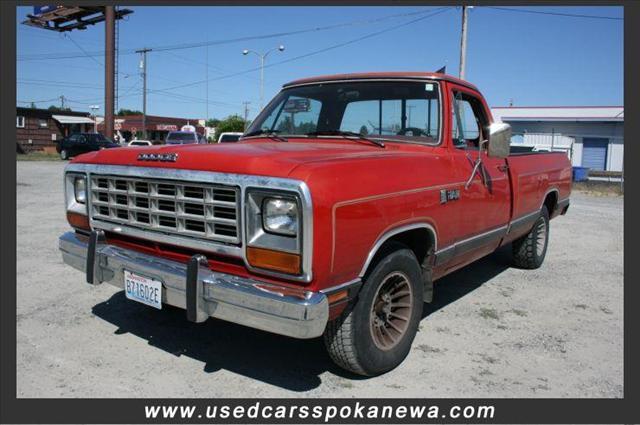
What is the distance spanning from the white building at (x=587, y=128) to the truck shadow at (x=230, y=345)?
1114 inches

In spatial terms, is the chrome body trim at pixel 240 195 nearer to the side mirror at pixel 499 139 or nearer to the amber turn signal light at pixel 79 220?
the amber turn signal light at pixel 79 220

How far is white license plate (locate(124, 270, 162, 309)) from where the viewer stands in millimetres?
3109

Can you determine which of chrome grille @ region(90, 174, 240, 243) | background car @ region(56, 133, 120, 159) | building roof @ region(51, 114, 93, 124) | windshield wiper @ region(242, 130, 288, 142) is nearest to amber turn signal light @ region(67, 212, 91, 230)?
chrome grille @ region(90, 174, 240, 243)

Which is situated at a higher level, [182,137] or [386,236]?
[182,137]

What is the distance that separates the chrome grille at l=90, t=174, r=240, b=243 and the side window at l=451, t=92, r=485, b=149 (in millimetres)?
2051

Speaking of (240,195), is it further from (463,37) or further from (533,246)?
(463,37)

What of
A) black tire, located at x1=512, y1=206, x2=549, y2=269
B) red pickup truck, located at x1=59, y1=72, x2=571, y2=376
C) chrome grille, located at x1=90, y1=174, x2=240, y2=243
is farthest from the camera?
black tire, located at x1=512, y1=206, x2=549, y2=269

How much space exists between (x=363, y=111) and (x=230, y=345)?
2.13 meters

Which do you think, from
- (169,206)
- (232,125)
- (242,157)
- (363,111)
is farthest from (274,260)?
(232,125)

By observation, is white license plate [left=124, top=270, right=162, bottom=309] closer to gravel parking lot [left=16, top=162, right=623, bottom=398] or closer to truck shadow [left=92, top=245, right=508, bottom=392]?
gravel parking lot [left=16, top=162, right=623, bottom=398]

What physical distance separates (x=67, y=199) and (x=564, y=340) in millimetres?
3955

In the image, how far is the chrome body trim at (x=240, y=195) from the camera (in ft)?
8.51

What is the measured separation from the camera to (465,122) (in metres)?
4.50

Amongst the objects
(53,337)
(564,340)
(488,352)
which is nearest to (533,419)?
(488,352)
